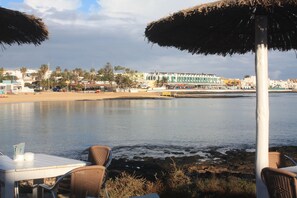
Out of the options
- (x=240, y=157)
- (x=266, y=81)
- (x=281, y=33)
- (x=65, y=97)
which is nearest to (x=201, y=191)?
(x=266, y=81)

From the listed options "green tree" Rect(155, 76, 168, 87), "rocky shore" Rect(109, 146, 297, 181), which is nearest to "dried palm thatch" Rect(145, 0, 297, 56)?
"rocky shore" Rect(109, 146, 297, 181)

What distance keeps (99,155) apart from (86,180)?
59.0 inches

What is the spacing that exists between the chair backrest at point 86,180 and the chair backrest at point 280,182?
5.27 feet

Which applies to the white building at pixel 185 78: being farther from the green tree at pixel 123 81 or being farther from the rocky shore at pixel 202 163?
the rocky shore at pixel 202 163

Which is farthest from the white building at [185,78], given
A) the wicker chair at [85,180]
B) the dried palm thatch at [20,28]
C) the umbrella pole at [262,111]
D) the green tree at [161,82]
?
the wicker chair at [85,180]

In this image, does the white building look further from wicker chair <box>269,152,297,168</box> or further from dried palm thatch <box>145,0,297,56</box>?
wicker chair <box>269,152,297,168</box>

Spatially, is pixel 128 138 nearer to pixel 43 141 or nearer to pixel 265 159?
pixel 43 141

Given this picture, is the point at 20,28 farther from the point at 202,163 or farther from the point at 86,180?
the point at 202,163

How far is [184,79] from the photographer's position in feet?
594

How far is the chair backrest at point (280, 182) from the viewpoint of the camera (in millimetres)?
3270

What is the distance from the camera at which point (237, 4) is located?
3.99 metres

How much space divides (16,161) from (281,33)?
3806 mm

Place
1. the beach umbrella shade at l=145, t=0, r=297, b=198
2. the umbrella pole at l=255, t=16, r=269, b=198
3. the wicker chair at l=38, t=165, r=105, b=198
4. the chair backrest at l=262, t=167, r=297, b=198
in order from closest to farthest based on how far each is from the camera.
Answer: the chair backrest at l=262, t=167, r=297, b=198 < the wicker chair at l=38, t=165, r=105, b=198 < the beach umbrella shade at l=145, t=0, r=297, b=198 < the umbrella pole at l=255, t=16, r=269, b=198

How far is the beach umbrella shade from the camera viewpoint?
4305 millimetres
